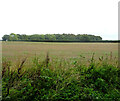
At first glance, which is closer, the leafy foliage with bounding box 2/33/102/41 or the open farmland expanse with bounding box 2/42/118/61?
the open farmland expanse with bounding box 2/42/118/61

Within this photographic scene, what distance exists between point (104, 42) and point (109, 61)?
3.33 ft

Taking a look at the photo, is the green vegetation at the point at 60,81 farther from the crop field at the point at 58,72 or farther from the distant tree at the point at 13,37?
the distant tree at the point at 13,37

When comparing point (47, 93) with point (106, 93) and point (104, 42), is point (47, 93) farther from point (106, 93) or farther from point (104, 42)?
point (104, 42)

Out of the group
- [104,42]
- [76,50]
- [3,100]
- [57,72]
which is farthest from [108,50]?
[3,100]

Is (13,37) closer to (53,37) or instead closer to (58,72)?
(53,37)

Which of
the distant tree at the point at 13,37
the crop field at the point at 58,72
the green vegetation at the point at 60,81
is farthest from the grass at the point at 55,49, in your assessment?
the green vegetation at the point at 60,81

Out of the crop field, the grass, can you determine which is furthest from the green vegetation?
the grass

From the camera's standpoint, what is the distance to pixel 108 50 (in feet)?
15.2

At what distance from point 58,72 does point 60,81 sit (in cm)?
29

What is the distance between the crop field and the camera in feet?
9.04

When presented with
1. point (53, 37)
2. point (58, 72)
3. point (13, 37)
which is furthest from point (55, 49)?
point (13, 37)

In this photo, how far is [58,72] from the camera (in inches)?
130

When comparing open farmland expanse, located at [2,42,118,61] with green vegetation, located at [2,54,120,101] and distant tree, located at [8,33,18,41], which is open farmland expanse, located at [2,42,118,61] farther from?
green vegetation, located at [2,54,120,101]

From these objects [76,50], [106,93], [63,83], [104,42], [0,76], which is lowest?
[106,93]
